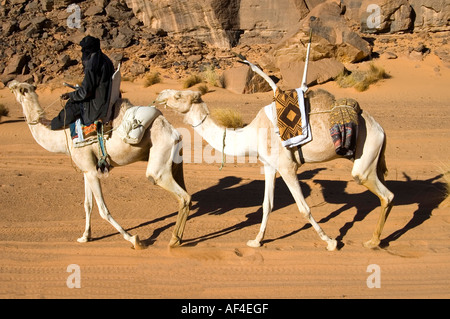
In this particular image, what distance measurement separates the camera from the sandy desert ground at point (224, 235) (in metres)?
5.57

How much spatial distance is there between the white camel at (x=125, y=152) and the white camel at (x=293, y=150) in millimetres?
465

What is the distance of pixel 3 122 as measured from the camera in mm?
14391

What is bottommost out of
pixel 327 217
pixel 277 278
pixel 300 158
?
pixel 327 217

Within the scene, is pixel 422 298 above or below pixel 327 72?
above

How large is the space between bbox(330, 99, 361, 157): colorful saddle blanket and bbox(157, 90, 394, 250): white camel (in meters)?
0.10

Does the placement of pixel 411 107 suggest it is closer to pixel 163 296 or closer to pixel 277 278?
pixel 277 278

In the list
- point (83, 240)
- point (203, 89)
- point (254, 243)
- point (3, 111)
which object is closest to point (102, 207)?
point (83, 240)

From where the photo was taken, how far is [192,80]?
62.4ft

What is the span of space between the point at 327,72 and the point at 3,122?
1139 centimetres

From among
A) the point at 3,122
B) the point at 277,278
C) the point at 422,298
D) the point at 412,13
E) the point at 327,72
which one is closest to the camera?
the point at 422,298

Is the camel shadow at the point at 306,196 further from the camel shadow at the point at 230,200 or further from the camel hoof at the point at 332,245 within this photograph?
the camel hoof at the point at 332,245

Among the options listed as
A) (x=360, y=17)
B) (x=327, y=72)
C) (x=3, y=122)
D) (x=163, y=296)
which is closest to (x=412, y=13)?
(x=360, y=17)

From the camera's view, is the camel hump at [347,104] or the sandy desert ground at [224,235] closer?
the sandy desert ground at [224,235]

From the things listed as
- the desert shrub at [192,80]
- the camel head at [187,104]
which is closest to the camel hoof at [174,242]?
the camel head at [187,104]
